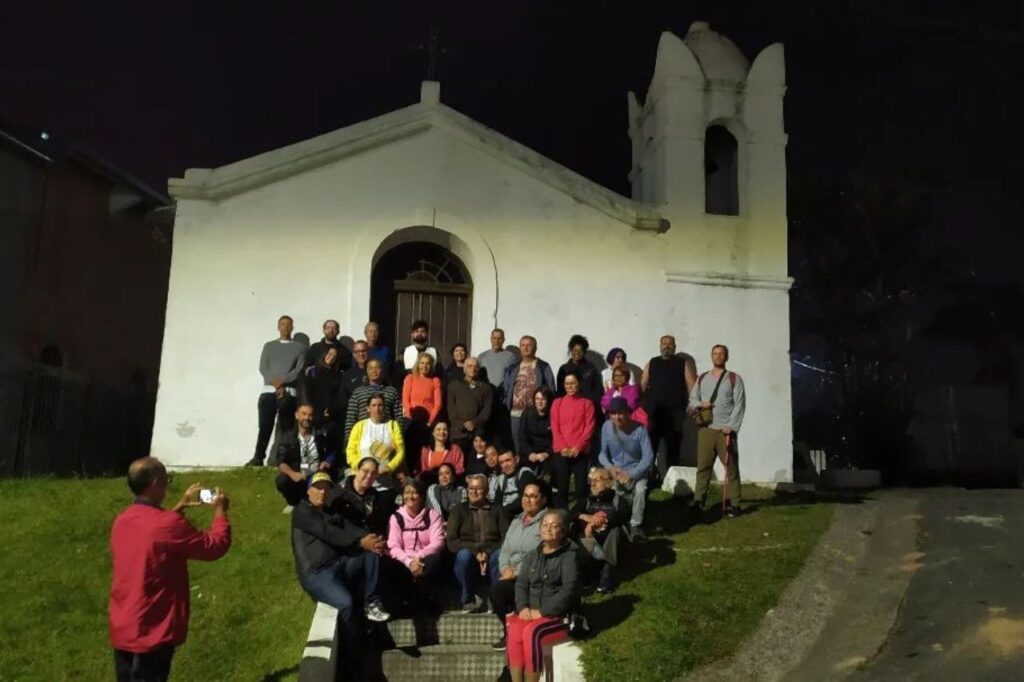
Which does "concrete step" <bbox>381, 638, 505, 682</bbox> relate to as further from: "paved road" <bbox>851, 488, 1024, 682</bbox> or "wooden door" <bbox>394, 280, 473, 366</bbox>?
"wooden door" <bbox>394, 280, 473, 366</bbox>

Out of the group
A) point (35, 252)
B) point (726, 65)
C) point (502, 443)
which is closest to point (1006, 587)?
point (502, 443)

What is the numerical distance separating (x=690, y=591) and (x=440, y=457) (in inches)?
107

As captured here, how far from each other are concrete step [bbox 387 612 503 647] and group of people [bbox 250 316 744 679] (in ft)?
0.53

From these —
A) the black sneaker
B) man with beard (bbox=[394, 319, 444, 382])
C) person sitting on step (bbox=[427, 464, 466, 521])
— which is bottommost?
the black sneaker

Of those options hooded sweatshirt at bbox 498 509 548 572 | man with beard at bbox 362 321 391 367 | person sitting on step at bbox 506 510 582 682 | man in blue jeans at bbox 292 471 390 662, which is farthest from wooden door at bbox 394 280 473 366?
person sitting on step at bbox 506 510 582 682

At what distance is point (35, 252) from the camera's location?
16.8 m

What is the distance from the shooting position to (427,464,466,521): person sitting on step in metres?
8.60

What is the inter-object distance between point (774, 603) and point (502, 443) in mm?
3631

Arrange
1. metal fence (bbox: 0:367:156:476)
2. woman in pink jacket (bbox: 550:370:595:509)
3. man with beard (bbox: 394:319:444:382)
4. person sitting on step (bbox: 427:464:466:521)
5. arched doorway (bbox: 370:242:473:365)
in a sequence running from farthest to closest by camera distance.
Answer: metal fence (bbox: 0:367:156:476)
arched doorway (bbox: 370:242:473:365)
man with beard (bbox: 394:319:444:382)
woman in pink jacket (bbox: 550:370:595:509)
person sitting on step (bbox: 427:464:466:521)

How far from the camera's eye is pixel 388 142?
14.0 meters

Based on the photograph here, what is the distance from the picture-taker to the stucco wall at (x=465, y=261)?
1298 centimetres

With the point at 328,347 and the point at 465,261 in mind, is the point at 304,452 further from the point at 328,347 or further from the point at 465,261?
the point at 465,261

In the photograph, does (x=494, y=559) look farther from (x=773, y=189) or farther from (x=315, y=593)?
(x=773, y=189)

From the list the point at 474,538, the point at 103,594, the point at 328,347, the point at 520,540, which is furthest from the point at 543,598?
the point at 328,347
